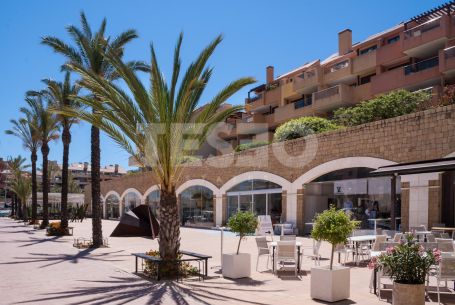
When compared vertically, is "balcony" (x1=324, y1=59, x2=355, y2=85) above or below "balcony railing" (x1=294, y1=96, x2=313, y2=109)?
above

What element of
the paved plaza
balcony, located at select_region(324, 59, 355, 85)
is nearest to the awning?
the paved plaza

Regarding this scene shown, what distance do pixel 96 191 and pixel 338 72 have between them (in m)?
22.7

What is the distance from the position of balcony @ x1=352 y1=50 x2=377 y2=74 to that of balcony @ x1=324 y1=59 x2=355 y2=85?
0.52 metres

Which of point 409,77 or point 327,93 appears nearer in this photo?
point 409,77

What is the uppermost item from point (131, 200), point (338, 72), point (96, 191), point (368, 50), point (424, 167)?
point (368, 50)

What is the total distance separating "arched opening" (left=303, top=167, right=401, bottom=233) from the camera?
1712cm

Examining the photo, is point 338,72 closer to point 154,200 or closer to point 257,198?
point 257,198

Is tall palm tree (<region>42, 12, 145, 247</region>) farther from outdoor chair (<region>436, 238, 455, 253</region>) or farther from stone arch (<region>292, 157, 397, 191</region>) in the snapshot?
outdoor chair (<region>436, 238, 455, 253</region>)

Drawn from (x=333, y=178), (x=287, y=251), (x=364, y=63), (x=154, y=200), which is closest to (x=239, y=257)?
(x=287, y=251)

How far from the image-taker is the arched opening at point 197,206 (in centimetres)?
2900

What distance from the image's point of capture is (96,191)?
17.8 meters

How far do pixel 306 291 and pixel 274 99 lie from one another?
33.7 meters

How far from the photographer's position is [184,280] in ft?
32.0

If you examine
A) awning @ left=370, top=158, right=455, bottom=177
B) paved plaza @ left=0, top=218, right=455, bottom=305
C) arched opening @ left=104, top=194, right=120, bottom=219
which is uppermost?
awning @ left=370, top=158, right=455, bottom=177
